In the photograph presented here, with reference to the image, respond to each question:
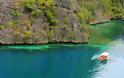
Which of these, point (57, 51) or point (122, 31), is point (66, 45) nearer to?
point (57, 51)

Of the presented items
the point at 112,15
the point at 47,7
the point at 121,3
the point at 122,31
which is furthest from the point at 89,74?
the point at 121,3

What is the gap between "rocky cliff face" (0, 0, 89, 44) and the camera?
2665 inches

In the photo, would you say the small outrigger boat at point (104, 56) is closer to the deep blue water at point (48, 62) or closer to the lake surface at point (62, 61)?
the lake surface at point (62, 61)

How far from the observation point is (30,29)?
6906 centimetres

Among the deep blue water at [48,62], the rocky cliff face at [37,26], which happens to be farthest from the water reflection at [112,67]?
the rocky cliff face at [37,26]

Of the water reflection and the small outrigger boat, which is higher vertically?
the small outrigger boat

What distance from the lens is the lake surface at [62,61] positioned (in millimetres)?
55594

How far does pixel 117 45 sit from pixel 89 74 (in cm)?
1879

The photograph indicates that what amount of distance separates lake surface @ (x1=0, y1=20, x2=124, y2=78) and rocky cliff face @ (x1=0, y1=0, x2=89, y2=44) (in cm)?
164

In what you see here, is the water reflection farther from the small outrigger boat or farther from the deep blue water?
the deep blue water

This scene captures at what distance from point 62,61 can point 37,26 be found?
11.3 meters

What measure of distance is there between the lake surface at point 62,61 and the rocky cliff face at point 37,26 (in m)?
1.64

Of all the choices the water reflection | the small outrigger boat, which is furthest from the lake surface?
the small outrigger boat

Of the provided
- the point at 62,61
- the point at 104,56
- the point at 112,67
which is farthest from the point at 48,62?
the point at 112,67
